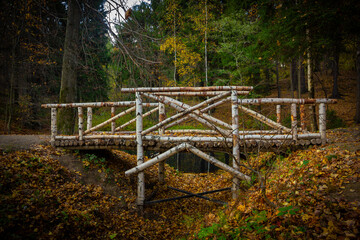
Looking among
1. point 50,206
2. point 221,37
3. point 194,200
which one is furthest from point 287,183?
point 221,37

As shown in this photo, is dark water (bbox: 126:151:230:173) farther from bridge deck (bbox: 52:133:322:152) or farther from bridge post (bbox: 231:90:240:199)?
bridge post (bbox: 231:90:240:199)

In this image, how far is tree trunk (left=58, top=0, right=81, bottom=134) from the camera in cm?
743

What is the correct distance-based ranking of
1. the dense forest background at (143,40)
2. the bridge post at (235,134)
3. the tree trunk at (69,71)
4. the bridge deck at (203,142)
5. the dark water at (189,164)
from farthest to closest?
the dark water at (189,164)
the tree trunk at (69,71)
the dense forest background at (143,40)
the bridge deck at (203,142)
the bridge post at (235,134)

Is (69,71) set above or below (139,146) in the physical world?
above

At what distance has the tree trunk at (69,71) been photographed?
7.43 metres

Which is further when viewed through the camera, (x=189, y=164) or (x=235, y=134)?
(x=189, y=164)

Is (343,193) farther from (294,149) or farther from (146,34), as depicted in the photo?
(146,34)

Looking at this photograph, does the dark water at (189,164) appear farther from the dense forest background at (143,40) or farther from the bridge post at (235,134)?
the bridge post at (235,134)

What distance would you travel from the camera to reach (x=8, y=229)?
290 cm

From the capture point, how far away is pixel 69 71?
762cm

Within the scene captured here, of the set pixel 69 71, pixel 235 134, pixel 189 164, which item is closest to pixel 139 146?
pixel 235 134

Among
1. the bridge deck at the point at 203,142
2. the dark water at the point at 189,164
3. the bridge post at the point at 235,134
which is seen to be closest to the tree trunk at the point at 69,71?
the bridge deck at the point at 203,142

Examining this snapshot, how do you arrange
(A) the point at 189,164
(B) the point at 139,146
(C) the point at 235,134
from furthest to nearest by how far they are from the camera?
(A) the point at 189,164
(B) the point at 139,146
(C) the point at 235,134

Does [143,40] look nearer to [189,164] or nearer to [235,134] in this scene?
[235,134]
